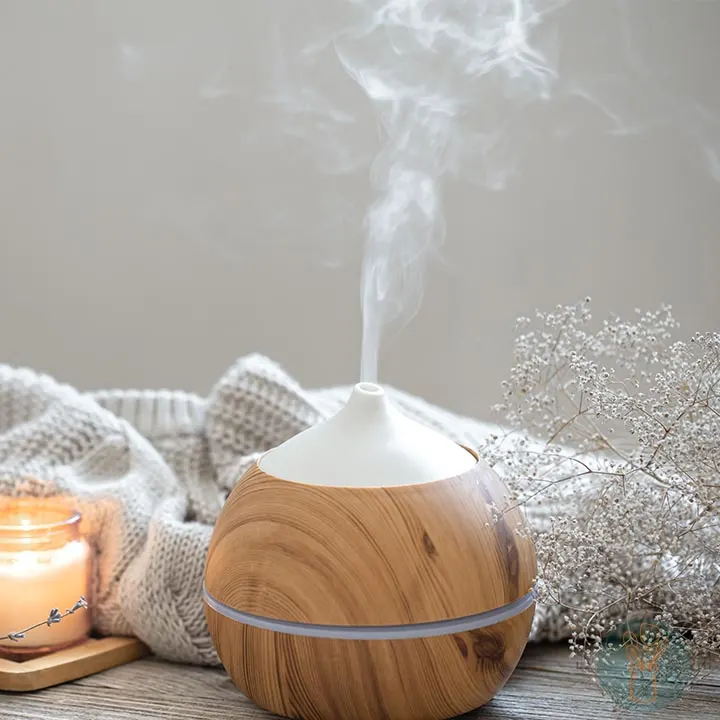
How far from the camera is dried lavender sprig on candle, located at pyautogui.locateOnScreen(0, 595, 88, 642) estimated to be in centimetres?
80

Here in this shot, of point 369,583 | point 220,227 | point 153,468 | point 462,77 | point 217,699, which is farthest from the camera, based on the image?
point 220,227

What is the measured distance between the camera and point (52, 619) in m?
0.80

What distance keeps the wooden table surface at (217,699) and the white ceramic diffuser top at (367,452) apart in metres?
0.19

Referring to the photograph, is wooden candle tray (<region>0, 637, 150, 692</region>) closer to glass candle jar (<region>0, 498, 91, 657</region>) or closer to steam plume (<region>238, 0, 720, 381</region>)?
glass candle jar (<region>0, 498, 91, 657</region>)

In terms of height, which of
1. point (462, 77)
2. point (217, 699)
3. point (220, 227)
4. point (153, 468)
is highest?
point (462, 77)

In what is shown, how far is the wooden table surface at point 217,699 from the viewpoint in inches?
29.9

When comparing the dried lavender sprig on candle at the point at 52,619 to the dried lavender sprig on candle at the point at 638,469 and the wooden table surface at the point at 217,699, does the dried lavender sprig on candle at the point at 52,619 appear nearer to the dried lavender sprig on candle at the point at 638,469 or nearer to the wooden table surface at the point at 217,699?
the wooden table surface at the point at 217,699

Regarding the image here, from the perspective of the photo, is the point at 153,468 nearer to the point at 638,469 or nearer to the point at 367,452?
the point at 367,452

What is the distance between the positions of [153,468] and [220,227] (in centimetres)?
126

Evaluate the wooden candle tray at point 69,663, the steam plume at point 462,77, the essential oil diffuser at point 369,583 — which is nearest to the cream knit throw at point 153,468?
the wooden candle tray at point 69,663

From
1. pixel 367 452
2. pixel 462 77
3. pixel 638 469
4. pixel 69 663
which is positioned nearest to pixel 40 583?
pixel 69 663

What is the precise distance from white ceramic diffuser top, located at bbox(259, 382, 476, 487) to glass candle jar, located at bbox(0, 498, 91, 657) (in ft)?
0.80

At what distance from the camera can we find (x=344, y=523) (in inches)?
27.0

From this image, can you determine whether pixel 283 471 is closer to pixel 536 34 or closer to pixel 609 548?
pixel 609 548
